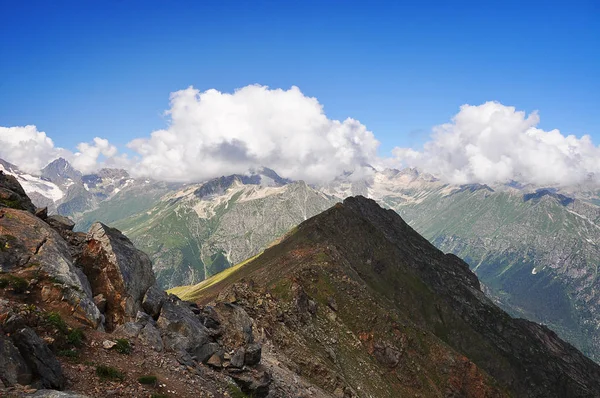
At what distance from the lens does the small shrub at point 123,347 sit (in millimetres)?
27062

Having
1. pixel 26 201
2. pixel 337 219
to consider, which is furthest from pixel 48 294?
pixel 337 219

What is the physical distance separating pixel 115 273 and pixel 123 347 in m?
9.36

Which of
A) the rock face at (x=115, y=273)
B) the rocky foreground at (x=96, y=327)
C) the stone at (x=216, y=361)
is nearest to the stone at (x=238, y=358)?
the rocky foreground at (x=96, y=327)

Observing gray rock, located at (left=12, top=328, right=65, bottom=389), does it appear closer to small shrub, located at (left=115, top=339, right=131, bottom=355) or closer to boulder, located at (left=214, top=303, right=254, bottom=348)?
small shrub, located at (left=115, top=339, right=131, bottom=355)

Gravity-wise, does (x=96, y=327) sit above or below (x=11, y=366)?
below

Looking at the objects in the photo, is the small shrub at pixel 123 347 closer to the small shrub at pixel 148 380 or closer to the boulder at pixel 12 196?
the small shrub at pixel 148 380

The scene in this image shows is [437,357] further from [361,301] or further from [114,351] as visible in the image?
[114,351]

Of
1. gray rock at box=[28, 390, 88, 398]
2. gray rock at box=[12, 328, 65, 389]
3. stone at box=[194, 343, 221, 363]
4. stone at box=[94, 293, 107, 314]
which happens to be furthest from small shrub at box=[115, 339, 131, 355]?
gray rock at box=[28, 390, 88, 398]

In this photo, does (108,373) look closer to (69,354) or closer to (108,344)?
(69,354)

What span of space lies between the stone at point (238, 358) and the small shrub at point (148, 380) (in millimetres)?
12304

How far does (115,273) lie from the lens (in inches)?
1364

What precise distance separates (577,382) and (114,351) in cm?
20172

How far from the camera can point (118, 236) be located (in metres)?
39.9

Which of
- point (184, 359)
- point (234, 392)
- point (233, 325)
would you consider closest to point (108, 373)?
point (184, 359)
